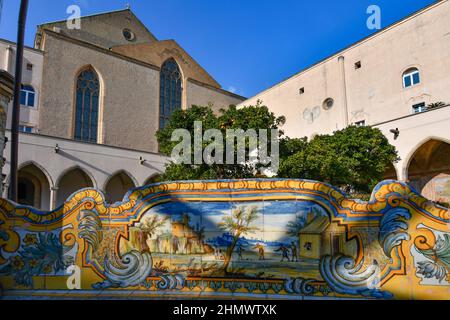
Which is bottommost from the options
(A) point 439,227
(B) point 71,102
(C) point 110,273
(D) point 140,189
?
(C) point 110,273

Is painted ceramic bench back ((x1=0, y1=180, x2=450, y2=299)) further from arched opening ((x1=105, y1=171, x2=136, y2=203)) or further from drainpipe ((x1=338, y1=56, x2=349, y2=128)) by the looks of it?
drainpipe ((x1=338, y1=56, x2=349, y2=128))

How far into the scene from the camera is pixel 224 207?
6.00 m

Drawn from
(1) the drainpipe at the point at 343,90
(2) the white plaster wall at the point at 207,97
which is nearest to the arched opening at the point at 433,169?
(1) the drainpipe at the point at 343,90

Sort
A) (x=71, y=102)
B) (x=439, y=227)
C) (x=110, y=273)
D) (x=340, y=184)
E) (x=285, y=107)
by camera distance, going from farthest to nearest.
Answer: (x=285, y=107) → (x=71, y=102) → (x=340, y=184) → (x=110, y=273) → (x=439, y=227)

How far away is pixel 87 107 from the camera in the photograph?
85.3 ft

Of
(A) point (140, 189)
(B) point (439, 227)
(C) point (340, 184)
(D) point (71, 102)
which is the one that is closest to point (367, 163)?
(C) point (340, 184)

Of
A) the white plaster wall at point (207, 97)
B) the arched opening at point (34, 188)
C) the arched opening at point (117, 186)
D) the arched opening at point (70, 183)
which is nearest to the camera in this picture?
the arched opening at point (34, 188)

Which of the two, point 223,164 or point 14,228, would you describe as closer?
point 14,228

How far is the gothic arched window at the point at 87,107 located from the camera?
2547 centimetres

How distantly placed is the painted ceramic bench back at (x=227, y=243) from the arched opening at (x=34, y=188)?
1546cm

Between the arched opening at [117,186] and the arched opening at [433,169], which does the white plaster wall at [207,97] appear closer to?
the arched opening at [117,186]
